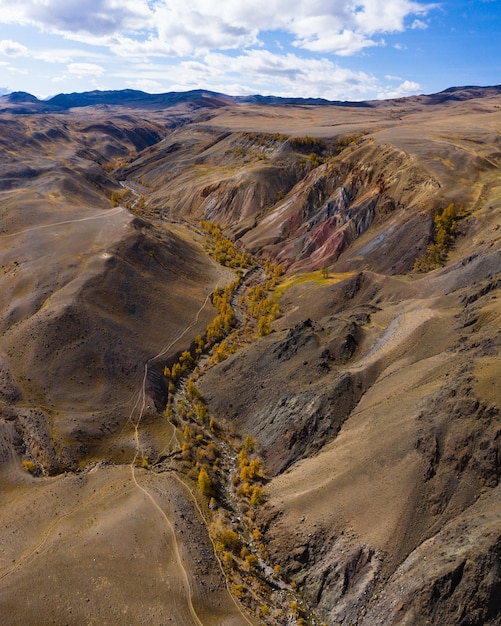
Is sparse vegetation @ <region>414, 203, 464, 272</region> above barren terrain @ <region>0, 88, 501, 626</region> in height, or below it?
above

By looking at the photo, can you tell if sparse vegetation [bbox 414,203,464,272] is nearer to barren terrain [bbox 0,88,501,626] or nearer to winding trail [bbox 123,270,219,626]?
barren terrain [bbox 0,88,501,626]

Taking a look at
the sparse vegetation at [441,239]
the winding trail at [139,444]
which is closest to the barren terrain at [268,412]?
the winding trail at [139,444]

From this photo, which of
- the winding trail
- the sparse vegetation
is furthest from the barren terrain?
the sparse vegetation

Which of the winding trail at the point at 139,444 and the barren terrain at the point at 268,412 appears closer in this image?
the barren terrain at the point at 268,412

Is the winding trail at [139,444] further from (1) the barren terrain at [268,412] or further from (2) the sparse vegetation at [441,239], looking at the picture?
(2) the sparse vegetation at [441,239]

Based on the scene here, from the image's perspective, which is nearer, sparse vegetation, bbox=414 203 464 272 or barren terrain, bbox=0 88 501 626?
barren terrain, bbox=0 88 501 626

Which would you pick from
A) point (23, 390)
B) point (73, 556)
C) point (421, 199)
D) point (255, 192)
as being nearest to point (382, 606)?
point (73, 556)

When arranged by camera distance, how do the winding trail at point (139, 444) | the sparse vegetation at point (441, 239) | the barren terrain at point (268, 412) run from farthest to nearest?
1. the sparse vegetation at point (441, 239)
2. the winding trail at point (139, 444)
3. the barren terrain at point (268, 412)

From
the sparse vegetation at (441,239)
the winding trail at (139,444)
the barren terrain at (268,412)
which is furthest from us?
the sparse vegetation at (441,239)

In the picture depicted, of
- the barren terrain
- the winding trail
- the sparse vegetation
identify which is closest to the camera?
the barren terrain
